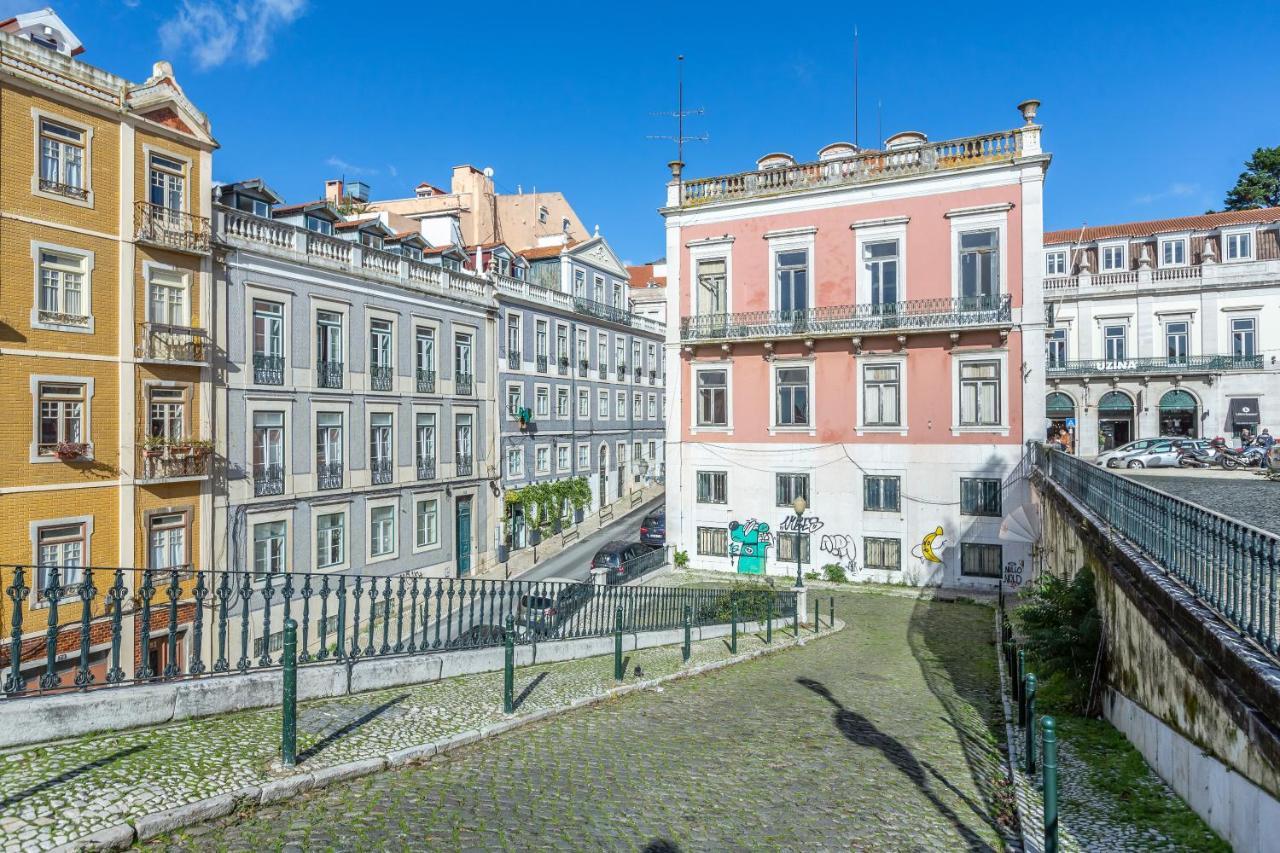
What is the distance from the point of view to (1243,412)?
35.7 meters

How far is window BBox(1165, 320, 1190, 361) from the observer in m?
37.3

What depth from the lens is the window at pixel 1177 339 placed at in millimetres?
37344

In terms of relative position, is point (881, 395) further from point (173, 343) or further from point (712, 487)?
point (173, 343)

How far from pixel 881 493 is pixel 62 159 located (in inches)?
952

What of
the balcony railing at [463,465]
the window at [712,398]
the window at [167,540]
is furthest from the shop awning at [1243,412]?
the window at [167,540]

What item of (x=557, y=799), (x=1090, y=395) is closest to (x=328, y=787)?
(x=557, y=799)

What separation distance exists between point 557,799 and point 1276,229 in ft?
147

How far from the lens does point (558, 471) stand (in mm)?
36375

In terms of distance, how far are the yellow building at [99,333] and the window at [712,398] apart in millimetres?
15513

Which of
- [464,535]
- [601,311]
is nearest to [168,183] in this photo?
[464,535]

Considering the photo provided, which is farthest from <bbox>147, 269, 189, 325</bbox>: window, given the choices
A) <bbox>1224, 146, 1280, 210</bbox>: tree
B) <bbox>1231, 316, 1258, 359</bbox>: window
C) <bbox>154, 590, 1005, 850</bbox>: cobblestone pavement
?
<bbox>1224, 146, 1280, 210</bbox>: tree

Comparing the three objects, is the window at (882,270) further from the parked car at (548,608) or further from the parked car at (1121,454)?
the parked car at (548,608)

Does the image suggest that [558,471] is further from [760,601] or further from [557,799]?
[557,799]

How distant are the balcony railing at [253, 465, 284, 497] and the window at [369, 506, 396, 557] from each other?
142 inches
